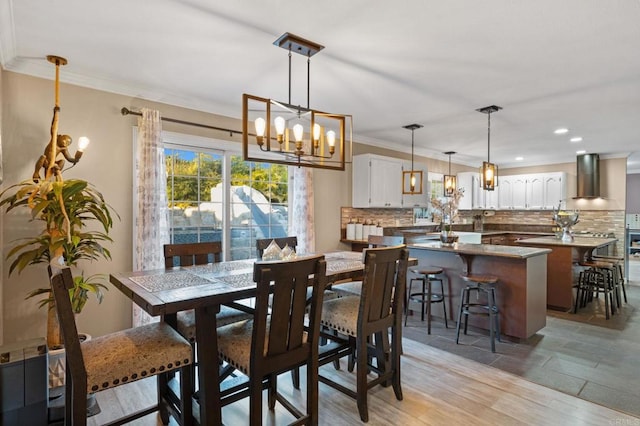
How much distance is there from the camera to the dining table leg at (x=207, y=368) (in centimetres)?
185

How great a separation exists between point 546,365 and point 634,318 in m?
2.37

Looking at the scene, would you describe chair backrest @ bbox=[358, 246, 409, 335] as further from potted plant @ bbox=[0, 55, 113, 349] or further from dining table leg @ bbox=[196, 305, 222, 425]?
potted plant @ bbox=[0, 55, 113, 349]

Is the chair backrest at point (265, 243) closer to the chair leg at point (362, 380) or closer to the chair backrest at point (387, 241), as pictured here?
the chair backrest at point (387, 241)

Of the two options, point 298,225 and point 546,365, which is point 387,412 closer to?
point 546,365

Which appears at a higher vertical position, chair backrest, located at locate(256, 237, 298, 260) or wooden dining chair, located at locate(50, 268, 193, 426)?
chair backrest, located at locate(256, 237, 298, 260)

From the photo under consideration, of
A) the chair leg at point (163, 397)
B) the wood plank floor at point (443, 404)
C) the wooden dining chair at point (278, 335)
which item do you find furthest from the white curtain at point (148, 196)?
the wooden dining chair at point (278, 335)

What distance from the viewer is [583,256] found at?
15.4 feet

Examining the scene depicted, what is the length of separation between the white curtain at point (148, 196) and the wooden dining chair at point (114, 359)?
1477mm

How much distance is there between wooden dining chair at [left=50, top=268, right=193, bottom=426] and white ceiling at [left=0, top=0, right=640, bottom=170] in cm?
171

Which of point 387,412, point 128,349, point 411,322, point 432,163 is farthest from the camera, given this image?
point 432,163

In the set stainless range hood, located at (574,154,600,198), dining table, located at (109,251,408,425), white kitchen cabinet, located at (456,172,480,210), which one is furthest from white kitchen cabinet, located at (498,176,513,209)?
dining table, located at (109,251,408,425)

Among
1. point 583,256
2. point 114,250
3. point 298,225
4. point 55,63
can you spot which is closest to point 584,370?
point 583,256

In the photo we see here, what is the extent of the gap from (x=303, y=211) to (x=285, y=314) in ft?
9.80

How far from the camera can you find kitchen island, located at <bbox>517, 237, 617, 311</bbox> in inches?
179
